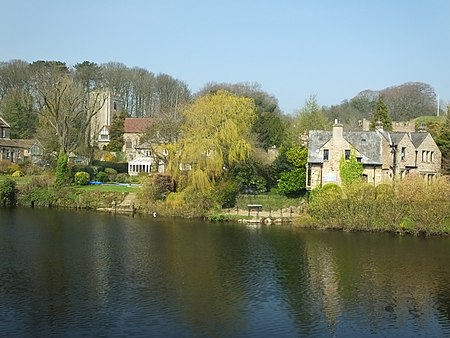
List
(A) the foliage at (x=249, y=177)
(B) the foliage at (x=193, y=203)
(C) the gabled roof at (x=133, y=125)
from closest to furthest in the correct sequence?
(B) the foliage at (x=193, y=203) < (A) the foliage at (x=249, y=177) < (C) the gabled roof at (x=133, y=125)

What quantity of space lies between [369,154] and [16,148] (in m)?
42.1

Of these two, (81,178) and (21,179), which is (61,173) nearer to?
(81,178)

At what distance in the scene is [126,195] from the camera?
46062 mm

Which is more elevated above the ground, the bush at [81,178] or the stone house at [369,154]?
the stone house at [369,154]

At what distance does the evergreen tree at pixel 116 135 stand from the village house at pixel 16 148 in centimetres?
1066

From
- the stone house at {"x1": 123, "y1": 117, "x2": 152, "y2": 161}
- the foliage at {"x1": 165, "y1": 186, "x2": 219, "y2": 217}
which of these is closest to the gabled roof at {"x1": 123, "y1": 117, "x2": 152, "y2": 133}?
the stone house at {"x1": 123, "y1": 117, "x2": 152, "y2": 161}

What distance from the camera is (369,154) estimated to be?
4081 cm

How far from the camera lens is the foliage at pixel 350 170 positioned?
40.0 meters

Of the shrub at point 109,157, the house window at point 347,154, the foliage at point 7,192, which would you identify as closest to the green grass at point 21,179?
the foliage at point 7,192

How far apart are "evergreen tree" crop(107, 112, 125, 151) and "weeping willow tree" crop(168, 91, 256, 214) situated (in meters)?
32.0

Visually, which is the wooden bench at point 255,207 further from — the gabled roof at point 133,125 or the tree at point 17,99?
the tree at point 17,99

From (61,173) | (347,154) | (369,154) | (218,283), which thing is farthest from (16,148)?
(218,283)

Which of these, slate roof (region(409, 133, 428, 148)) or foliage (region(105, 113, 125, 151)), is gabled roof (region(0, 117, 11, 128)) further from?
slate roof (region(409, 133, 428, 148))

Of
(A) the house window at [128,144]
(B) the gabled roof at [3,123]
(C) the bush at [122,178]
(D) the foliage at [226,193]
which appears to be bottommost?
(D) the foliage at [226,193]
